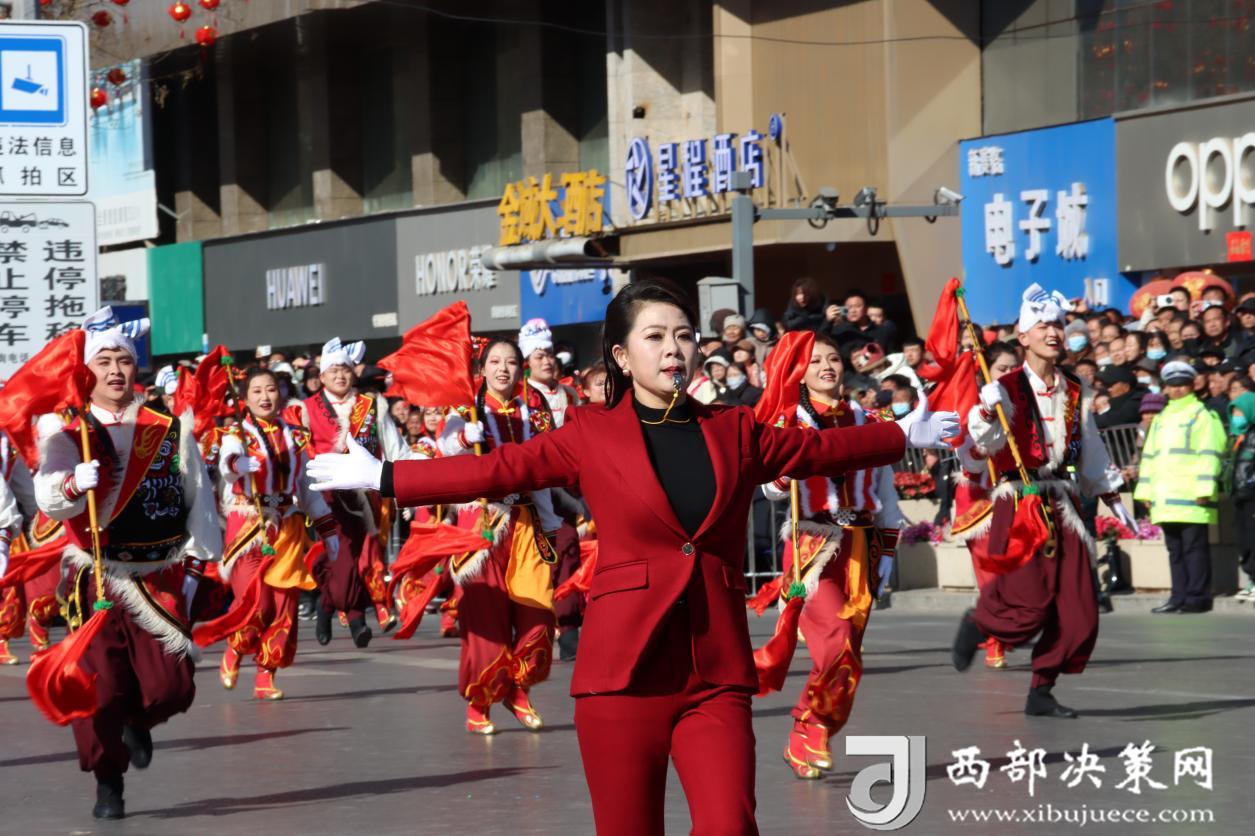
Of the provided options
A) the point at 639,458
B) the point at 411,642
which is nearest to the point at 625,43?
the point at 411,642

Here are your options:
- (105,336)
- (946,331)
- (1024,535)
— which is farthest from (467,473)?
(1024,535)

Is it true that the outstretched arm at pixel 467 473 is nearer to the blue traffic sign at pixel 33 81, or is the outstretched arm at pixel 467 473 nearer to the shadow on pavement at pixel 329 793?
the shadow on pavement at pixel 329 793

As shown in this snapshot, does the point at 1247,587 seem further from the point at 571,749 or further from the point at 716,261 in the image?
the point at 716,261

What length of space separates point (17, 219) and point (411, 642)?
22.5ft

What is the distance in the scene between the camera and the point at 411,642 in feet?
55.1

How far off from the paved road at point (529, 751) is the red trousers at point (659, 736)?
2.76 meters

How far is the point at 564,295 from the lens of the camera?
3269 centimetres

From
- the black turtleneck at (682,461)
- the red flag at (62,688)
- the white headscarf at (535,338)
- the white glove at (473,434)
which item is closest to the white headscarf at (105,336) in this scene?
the red flag at (62,688)

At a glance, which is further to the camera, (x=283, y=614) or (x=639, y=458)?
(x=283, y=614)

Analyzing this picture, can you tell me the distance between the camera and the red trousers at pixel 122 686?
348 inches

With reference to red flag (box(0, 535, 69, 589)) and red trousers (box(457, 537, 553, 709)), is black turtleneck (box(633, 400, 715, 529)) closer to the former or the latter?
red flag (box(0, 535, 69, 589))

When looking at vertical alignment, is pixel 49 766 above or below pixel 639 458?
below

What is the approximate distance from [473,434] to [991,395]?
8.25 feet

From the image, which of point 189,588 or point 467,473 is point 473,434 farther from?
point 467,473
